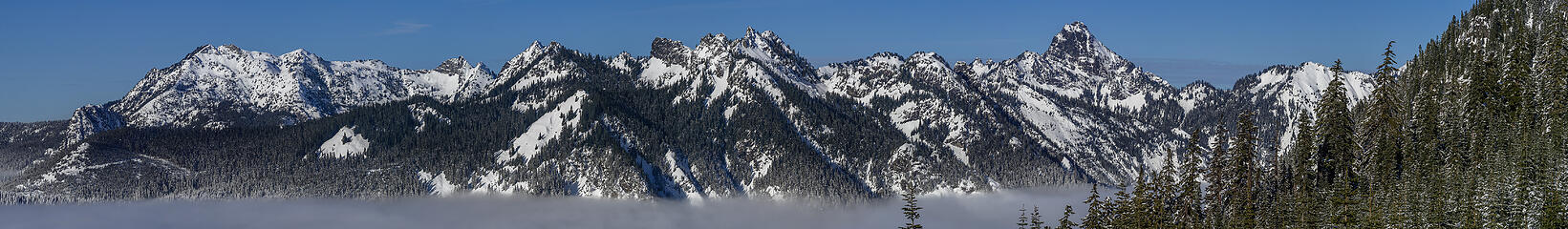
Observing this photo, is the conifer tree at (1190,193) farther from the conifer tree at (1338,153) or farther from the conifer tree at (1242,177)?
the conifer tree at (1338,153)

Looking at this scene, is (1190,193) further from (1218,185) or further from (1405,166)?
(1405,166)

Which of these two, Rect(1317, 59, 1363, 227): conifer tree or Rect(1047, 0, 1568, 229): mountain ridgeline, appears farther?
Rect(1047, 0, 1568, 229): mountain ridgeline

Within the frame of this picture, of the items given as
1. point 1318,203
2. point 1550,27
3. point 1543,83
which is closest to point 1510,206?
point 1318,203

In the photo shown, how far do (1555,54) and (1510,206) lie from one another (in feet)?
153

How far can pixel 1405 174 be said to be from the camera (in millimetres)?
134750

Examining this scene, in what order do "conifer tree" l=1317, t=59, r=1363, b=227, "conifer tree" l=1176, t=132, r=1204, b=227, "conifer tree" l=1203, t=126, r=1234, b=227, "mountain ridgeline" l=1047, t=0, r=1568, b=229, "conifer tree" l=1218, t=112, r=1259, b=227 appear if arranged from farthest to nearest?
"mountain ridgeline" l=1047, t=0, r=1568, b=229 < "conifer tree" l=1317, t=59, r=1363, b=227 < "conifer tree" l=1203, t=126, r=1234, b=227 < "conifer tree" l=1176, t=132, r=1204, b=227 < "conifer tree" l=1218, t=112, r=1259, b=227

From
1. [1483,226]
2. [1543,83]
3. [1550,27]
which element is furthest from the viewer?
[1550,27]

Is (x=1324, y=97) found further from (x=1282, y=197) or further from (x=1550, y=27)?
(x=1550, y=27)

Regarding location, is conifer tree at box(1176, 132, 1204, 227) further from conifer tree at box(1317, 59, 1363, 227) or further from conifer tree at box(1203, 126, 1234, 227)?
conifer tree at box(1317, 59, 1363, 227)

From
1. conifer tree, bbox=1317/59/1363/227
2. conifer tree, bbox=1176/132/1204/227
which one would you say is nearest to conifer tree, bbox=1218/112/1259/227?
conifer tree, bbox=1176/132/1204/227

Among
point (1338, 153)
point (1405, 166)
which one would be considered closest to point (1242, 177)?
point (1338, 153)

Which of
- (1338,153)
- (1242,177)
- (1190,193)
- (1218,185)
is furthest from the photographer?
(1338,153)

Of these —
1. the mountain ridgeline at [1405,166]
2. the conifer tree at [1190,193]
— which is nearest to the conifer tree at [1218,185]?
the mountain ridgeline at [1405,166]

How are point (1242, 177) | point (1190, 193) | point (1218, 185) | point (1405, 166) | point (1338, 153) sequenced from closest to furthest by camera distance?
point (1242, 177) < point (1190, 193) < point (1218, 185) < point (1338, 153) < point (1405, 166)
